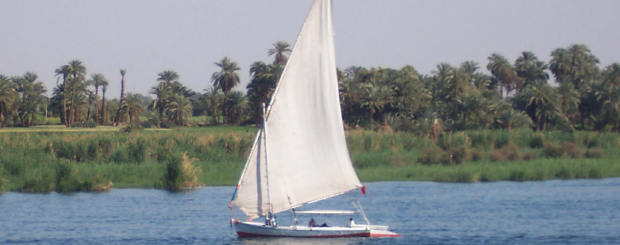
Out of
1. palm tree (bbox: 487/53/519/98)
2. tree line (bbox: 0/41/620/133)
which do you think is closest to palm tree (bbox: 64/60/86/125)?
tree line (bbox: 0/41/620/133)

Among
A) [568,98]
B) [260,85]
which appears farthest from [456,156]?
[260,85]

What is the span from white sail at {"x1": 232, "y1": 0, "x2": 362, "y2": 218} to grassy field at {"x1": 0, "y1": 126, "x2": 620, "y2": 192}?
20.9 metres

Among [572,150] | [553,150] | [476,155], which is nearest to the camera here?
[476,155]

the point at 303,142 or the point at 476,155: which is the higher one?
the point at 303,142

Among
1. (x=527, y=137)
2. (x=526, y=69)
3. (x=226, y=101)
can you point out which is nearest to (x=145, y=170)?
(x=527, y=137)

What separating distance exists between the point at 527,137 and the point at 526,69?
5052 cm

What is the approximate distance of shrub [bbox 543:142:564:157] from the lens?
65.9 m

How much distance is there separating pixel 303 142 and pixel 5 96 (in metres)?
92.0

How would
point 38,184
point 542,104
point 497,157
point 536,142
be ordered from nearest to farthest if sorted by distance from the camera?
point 38,184 < point 497,157 < point 536,142 < point 542,104

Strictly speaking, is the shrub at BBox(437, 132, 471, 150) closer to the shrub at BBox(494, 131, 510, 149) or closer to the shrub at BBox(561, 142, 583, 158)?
the shrub at BBox(494, 131, 510, 149)

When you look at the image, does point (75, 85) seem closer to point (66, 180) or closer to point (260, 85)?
point (260, 85)

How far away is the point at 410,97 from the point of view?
334 ft

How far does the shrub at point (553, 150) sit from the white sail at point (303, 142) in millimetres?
38574

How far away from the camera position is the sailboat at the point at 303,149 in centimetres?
3028
